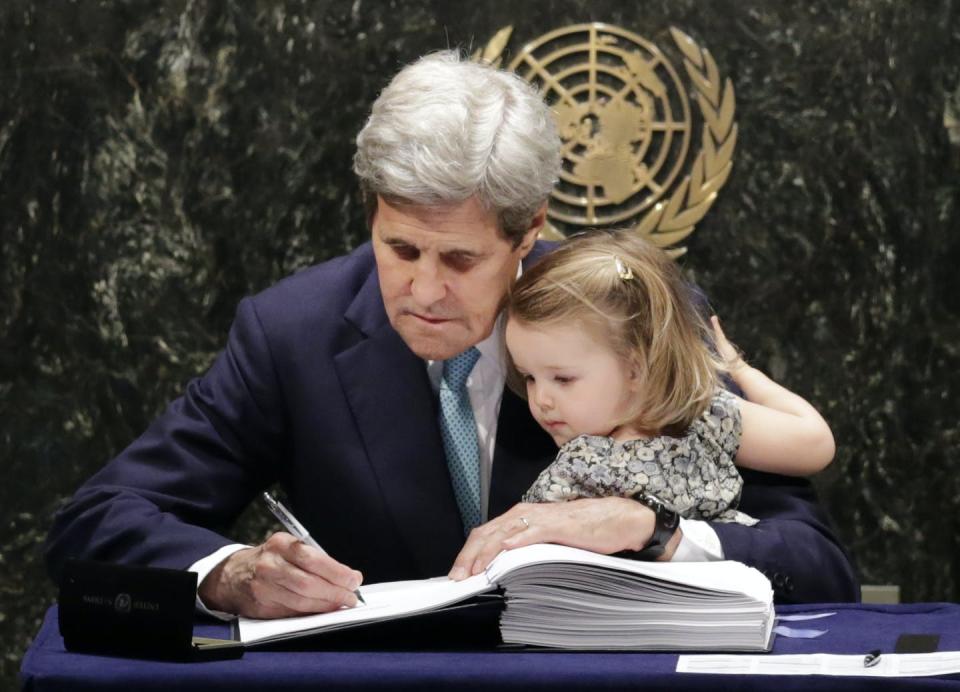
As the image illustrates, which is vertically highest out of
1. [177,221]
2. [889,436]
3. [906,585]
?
[177,221]

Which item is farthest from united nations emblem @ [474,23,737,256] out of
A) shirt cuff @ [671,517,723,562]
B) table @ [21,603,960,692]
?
table @ [21,603,960,692]

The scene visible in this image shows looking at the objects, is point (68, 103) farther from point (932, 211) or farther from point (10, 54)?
point (932, 211)

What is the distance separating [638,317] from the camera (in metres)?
2.40

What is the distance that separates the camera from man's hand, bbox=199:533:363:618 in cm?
206

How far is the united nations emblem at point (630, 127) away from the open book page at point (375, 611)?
2089mm

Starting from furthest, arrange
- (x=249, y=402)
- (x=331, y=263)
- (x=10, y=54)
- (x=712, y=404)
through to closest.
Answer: (x=10, y=54) → (x=331, y=263) → (x=249, y=402) → (x=712, y=404)

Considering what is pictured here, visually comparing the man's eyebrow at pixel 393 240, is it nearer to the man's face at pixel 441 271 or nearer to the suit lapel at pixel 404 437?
the man's face at pixel 441 271

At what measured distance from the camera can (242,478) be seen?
2.76m

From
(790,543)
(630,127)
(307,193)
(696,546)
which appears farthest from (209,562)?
(630,127)

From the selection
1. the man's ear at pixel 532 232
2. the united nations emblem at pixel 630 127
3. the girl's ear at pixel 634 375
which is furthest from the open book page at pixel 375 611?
the united nations emblem at pixel 630 127

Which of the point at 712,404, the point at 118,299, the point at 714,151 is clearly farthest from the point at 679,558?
the point at 118,299

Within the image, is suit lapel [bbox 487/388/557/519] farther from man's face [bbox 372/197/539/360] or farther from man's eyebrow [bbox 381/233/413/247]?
man's eyebrow [bbox 381/233/413/247]

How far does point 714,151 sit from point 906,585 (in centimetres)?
129

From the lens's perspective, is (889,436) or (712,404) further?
(889,436)
